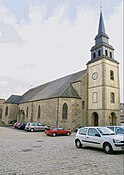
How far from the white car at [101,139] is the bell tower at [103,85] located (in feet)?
50.4

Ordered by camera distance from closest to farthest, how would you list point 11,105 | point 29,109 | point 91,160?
point 91,160 < point 29,109 < point 11,105

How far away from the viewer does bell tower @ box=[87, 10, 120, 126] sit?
26.7 meters

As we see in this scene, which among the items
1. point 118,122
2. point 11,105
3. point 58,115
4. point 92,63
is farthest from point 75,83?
point 11,105

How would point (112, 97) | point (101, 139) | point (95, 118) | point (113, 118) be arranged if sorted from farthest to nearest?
point (95, 118), point (113, 118), point (112, 97), point (101, 139)

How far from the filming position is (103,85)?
27.0 m

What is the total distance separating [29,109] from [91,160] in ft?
106

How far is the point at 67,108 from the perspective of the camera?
1109 inches

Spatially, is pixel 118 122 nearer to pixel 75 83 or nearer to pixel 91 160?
pixel 75 83

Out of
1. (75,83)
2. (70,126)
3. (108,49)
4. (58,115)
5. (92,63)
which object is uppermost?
(108,49)

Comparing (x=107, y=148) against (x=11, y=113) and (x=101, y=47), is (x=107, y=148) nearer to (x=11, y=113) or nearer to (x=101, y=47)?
(x=101, y=47)

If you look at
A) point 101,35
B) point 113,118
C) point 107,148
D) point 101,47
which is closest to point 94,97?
point 113,118

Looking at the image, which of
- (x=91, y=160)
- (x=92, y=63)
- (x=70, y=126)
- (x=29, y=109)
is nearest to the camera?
(x=91, y=160)

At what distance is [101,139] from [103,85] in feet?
58.7

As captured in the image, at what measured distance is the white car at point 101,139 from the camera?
30.1 feet
